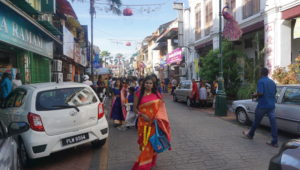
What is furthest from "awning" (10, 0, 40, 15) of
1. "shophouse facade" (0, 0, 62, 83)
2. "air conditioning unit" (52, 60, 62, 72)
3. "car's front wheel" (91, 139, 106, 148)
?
"car's front wheel" (91, 139, 106, 148)

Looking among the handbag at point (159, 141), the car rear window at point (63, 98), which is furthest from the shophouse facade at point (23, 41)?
the handbag at point (159, 141)

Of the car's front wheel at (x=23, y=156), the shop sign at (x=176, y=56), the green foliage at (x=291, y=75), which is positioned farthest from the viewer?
the shop sign at (x=176, y=56)

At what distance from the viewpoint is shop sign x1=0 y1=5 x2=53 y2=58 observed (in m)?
7.96

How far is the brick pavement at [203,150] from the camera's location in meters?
4.34

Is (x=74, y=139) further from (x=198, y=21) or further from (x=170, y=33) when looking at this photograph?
(x=170, y=33)

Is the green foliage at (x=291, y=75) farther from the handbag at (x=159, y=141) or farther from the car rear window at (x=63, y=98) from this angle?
the car rear window at (x=63, y=98)

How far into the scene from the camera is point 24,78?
433 inches

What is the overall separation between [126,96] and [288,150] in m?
6.25

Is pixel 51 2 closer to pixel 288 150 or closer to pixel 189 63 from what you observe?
pixel 288 150

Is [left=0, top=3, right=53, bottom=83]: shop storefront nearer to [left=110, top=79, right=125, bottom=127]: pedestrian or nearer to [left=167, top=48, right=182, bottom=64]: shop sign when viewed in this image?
[left=110, top=79, right=125, bottom=127]: pedestrian

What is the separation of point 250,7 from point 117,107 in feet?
36.0

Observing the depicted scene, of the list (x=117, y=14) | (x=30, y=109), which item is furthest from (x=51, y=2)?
(x=30, y=109)

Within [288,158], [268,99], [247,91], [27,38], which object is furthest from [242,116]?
[27,38]

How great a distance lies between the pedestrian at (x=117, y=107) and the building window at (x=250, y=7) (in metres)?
10.0
